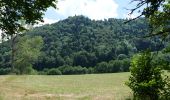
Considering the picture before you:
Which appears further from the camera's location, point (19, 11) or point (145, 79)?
point (145, 79)

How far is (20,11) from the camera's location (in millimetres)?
18281

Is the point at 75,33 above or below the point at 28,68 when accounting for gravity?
above

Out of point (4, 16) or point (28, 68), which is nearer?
point (4, 16)

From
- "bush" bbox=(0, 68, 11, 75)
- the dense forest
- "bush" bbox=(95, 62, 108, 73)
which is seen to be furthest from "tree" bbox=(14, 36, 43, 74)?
"bush" bbox=(95, 62, 108, 73)

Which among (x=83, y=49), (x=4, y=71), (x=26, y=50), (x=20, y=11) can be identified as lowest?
(x=20, y=11)

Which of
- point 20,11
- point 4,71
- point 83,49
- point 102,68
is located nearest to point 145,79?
point 20,11

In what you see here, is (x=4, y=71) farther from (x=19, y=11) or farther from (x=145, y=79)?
(x=19, y=11)

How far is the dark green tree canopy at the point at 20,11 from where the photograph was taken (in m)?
17.8

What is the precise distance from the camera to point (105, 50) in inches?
5300

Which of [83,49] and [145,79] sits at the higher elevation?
[83,49]

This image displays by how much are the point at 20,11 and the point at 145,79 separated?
8.05m

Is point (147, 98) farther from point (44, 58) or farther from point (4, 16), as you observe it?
point (44, 58)

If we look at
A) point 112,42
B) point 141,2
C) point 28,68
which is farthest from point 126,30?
point 141,2

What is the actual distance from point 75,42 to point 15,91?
384 ft
